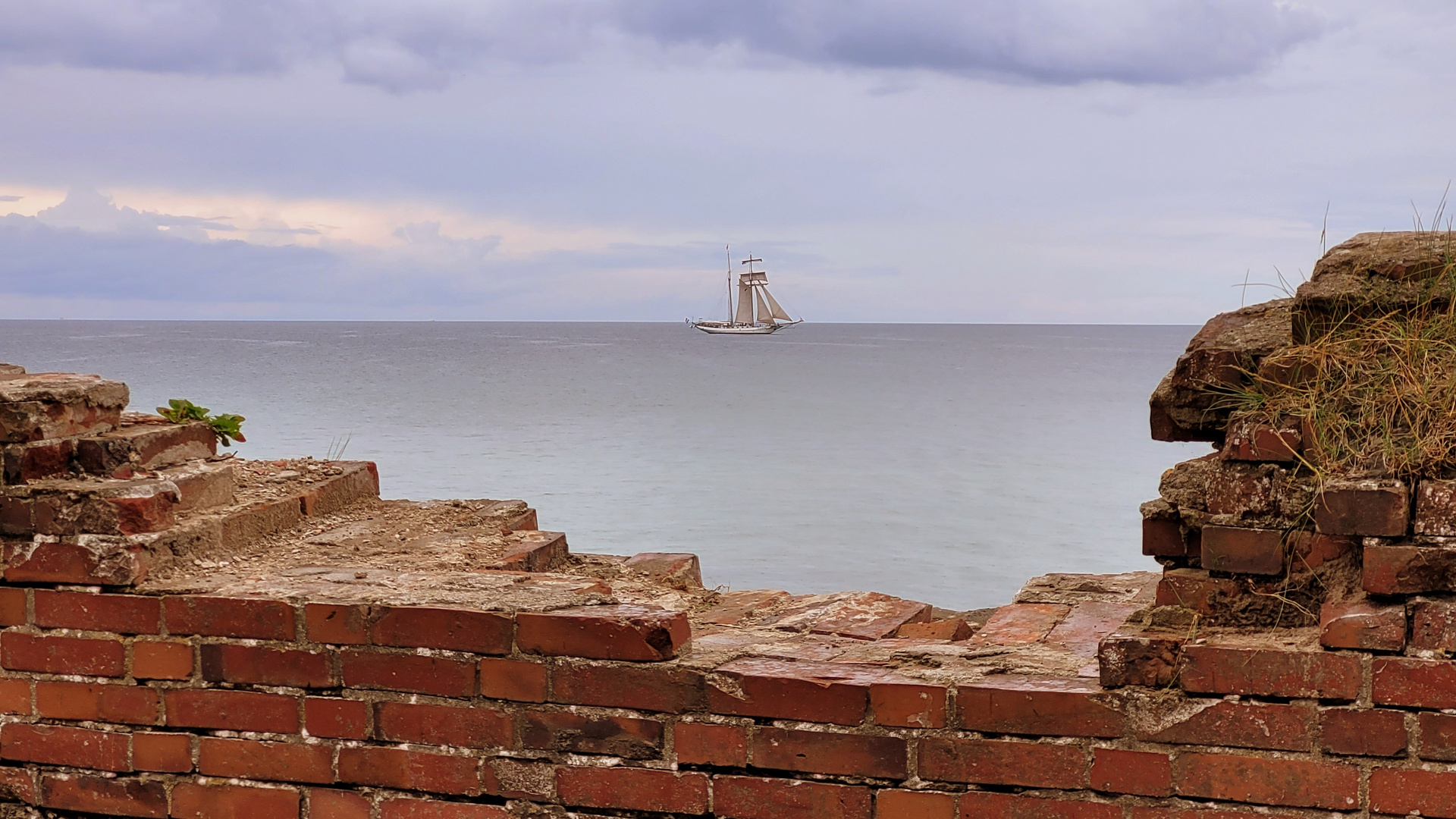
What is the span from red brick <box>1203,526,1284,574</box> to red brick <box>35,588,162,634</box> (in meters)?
2.09

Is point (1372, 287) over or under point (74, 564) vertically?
over

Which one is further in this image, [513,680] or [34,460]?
[34,460]

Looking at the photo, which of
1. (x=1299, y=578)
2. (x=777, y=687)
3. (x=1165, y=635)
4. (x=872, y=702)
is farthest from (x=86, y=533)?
(x=1299, y=578)

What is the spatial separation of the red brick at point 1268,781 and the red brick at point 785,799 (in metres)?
0.56

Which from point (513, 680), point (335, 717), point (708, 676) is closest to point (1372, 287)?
point (708, 676)

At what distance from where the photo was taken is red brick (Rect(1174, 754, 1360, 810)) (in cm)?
186

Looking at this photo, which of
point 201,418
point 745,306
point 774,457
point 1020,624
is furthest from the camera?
point 745,306

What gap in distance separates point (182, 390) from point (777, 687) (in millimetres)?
31813

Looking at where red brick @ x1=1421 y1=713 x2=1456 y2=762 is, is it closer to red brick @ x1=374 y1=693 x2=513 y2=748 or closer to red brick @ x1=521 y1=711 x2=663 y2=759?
red brick @ x1=521 y1=711 x2=663 y2=759

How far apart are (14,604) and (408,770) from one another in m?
0.96

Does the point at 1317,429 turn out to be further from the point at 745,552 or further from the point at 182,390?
the point at 182,390

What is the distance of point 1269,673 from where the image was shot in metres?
1.87

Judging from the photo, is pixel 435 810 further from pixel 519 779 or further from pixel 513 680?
pixel 513 680

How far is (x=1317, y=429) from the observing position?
1.93 meters
